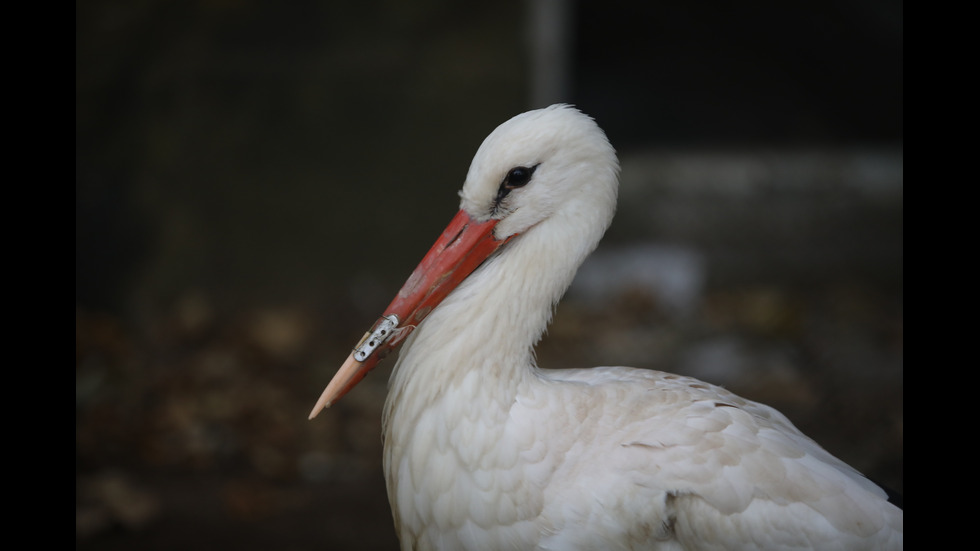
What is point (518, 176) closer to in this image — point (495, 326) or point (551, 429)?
point (495, 326)

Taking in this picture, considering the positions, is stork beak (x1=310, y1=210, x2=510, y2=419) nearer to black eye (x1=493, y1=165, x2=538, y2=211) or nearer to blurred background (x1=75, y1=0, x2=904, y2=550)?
black eye (x1=493, y1=165, x2=538, y2=211)

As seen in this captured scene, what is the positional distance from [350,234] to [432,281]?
2.94 metres

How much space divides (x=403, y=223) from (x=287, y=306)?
814 millimetres

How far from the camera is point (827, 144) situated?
541 cm

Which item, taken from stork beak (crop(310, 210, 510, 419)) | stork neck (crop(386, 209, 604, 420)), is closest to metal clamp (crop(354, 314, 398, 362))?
stork beak (crop(310, 210, 510, 419))

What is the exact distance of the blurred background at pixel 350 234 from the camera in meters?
4.02

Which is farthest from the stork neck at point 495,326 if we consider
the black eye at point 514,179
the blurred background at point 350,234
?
the blurred background at point 350,234

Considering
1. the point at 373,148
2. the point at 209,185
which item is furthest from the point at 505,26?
the point at 209,185

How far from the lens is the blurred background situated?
4020 millimetres

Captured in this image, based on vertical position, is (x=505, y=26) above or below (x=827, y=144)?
above

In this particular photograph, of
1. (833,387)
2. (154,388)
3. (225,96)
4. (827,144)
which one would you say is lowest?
(833,387)

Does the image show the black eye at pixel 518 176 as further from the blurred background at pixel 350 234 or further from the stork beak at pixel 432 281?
the blurred background at pixel 350 234

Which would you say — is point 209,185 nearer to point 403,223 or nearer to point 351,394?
point 403,223

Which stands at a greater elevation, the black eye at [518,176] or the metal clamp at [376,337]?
the black eye at [518,176]
